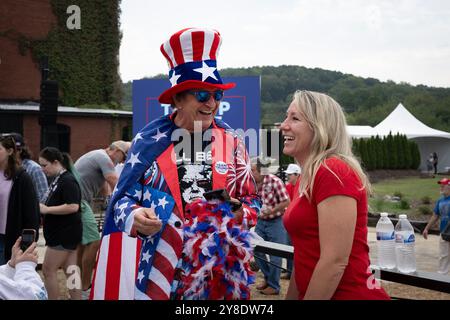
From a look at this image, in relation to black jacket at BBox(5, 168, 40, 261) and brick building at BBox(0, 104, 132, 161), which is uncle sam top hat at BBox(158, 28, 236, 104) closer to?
black jacket at BBox(5, 168, 40, 261)

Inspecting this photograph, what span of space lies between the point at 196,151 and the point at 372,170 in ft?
97.6

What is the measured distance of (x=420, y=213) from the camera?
15.7m

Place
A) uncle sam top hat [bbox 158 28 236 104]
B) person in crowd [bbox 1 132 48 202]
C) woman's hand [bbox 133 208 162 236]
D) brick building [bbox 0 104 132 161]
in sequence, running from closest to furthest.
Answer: woman's hand [bbox 133 208 162 236] < uncle sam top hat [bbox 158 28 236 104] < person in crowd [bbox 1 132 48 202] < brick building [bbox 0 104 132 161]

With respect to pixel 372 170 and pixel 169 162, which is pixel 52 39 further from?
pixel 169 162

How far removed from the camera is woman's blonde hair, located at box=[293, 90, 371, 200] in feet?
7.02

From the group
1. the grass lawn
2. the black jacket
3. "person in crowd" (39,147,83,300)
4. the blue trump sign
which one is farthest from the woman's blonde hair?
the grass lawn

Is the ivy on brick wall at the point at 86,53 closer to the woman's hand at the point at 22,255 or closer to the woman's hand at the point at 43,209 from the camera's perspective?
the woman's hand at the point at 43,209

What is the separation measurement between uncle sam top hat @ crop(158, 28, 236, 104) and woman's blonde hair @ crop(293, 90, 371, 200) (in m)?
0.56

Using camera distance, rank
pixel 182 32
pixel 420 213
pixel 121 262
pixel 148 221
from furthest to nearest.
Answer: pixel 420 213 < pixel 121 262 < pixel 182 32 < pixel 148 221

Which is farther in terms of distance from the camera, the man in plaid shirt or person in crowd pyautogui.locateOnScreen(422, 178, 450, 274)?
person in crowd pyautogui.locateOnScreen(422, 178, 450, 274)

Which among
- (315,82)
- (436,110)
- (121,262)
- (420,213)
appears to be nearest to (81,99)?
(420,213)

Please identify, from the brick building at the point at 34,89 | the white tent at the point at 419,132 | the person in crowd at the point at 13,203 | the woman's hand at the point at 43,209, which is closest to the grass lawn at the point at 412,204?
the woman's hand at the point at 43,209

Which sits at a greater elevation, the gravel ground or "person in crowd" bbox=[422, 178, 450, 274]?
"person in crowd" bbox=[422, 178, 450, 274]

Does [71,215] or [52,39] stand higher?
[52,39]
